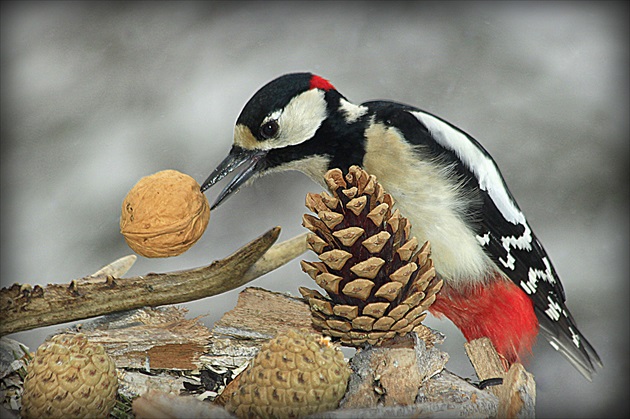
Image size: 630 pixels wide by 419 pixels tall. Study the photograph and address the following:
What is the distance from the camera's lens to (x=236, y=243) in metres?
1.15

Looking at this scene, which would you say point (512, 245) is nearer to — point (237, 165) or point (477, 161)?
point (477, 161)

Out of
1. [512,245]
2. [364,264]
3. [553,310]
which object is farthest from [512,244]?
[364,264]

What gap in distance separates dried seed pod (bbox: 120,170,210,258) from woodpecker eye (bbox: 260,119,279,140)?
115 millimetres

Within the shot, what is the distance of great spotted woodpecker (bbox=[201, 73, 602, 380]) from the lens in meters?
0.84

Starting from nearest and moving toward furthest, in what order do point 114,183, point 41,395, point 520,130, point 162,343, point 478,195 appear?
point 41,395 → point 162,343 → point 478,195 → point 520,130 → point 114,183

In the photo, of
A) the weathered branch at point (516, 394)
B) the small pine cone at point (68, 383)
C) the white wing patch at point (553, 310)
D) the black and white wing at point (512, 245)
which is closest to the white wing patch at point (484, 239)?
the black and white wing at point (512, 245)

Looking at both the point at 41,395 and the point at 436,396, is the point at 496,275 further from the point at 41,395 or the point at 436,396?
the point at 41,395

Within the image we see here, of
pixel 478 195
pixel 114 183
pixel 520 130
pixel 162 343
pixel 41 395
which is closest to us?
pixel 41 395

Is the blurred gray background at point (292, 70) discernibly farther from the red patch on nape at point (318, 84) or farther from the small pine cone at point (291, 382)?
the small pine cone at point (291, 382)

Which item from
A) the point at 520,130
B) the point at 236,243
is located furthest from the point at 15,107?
the point at 520,130

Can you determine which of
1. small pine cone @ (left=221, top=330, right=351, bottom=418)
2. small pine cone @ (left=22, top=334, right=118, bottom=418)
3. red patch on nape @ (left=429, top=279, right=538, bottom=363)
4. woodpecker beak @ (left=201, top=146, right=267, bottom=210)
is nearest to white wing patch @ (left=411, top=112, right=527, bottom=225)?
red patch on nape @ (left=429, top=279, right=538, bottom=363)

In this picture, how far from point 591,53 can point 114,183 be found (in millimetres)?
810

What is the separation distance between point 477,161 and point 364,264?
38cm

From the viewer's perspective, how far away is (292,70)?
41.3 inches
